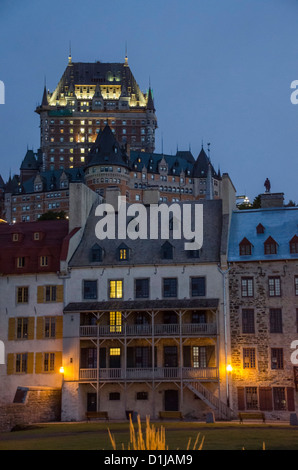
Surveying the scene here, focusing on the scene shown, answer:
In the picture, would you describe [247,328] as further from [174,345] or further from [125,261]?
[125,261]

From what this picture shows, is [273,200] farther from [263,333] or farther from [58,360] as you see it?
[58,360]

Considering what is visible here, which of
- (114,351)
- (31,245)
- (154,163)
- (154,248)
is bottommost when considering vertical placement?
(114,351)

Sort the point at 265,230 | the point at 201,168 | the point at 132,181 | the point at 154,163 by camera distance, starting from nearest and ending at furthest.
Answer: the point at 265,230
the point at 132,181
the point at 154,163
the point at 201,168

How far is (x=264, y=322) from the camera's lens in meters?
51.8

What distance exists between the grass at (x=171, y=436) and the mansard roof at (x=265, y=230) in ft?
39.1

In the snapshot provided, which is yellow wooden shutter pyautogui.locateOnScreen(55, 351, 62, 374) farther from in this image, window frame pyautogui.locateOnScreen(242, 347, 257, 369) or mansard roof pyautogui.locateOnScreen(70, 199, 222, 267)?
window frame pyautogui.locateOnScreen(242, 347, 257, 369)

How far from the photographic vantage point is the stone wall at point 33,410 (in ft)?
160

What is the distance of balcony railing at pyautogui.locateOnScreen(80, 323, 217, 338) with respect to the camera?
51.4 meters

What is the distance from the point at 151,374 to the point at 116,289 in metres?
6.63

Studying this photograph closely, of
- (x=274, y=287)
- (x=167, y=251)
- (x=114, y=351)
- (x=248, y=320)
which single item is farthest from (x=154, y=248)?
(x=274, y=287)

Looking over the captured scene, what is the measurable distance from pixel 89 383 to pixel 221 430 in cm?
A: 1442

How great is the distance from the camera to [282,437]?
36.8 m

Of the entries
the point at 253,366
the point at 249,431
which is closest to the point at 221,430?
the point at 249,431
